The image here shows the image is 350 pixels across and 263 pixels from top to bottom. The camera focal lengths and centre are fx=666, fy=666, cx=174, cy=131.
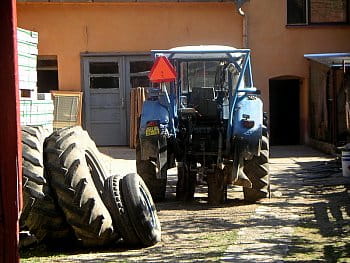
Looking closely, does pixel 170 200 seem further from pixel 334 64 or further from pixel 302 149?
pixel 302 149

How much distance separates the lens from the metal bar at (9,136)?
249cm

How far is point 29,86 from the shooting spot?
7113 mm

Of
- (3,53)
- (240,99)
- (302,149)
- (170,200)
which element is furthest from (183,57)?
(302,149)

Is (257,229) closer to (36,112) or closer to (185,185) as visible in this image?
(185,185)

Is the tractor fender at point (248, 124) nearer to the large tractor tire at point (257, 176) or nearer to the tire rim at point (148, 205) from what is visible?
the large tractor tire at point (257, 176)

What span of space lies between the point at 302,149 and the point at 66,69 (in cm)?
655

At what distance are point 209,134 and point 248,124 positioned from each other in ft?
1.94

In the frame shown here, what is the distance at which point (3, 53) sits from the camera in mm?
2521

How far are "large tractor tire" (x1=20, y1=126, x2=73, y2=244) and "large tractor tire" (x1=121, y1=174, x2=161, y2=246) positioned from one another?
2.04 ft

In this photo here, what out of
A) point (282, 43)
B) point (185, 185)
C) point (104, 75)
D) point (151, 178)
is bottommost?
point (185, 185)

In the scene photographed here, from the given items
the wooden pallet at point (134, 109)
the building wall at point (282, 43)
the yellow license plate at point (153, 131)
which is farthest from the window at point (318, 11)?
the yellow license plate at point (153, 131)

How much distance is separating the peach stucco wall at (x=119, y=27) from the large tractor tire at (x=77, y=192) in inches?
454

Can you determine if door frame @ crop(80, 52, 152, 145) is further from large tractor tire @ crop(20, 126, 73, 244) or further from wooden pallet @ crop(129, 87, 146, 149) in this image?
large tractor tire @ crop(20, 126, 73, 244)

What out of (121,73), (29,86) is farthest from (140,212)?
(121,73)
